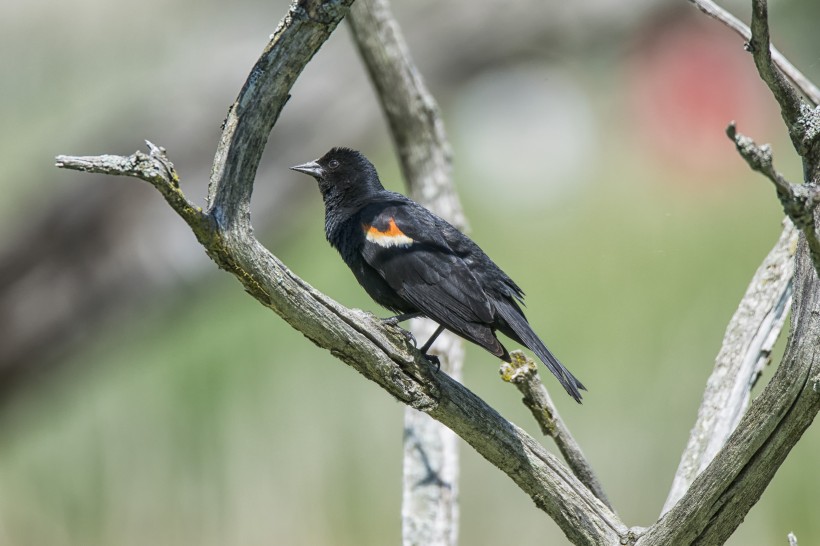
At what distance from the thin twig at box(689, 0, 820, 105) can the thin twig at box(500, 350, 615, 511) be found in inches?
41.2

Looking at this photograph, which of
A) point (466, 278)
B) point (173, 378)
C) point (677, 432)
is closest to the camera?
point (466, 278)

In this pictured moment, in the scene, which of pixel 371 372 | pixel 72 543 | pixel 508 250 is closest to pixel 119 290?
pixel 72 543

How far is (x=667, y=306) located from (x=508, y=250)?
141cm

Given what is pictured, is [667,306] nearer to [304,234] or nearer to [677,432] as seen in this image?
[677,432]

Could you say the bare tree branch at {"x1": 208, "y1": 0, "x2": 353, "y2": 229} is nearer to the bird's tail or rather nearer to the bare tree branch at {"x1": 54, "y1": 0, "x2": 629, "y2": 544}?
the bare tree branch at {"x1": 54, "y1": 0, "x2": 629, "y2": 544}

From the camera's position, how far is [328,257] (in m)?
5.69

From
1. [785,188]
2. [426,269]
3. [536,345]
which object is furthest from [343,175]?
[785,188]

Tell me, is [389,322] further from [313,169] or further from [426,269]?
[313,169]

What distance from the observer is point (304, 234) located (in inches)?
271

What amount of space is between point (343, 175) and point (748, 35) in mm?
1700

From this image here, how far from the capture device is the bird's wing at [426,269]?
2.84 metres

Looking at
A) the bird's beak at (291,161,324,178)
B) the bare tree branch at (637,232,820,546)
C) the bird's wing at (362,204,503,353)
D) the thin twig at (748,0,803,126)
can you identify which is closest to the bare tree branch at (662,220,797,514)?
the bare tree branch at (637,232,820,546)

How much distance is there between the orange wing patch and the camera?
3.08 metres

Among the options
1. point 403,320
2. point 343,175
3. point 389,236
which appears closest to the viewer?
point 403,320
